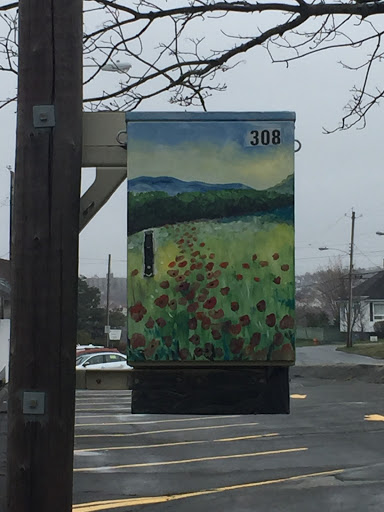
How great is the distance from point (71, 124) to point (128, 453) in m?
8.81

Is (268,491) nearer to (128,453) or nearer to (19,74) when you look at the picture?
(128,453)

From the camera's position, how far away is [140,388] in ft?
9.09

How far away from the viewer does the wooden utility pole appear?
8.49ft

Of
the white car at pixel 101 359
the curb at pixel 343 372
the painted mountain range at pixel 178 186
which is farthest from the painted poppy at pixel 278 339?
the curb at pixel 343 372

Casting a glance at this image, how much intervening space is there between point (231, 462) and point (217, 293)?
7901mm

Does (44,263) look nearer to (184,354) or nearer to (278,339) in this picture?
(184,354)

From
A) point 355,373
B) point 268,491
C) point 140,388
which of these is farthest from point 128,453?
point 355,373

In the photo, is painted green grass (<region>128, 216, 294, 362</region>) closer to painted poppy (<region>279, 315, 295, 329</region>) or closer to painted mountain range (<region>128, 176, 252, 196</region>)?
painted poppy (<region>279, 315, 295, 329</region>)

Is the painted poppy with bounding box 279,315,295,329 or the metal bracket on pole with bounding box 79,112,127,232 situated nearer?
the painted poppy with bounding box 279,315,295,329

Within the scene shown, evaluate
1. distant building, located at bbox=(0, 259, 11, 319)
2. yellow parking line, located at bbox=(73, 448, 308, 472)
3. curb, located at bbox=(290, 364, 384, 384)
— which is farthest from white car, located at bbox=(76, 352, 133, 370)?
yellow parking line, located at bbox=(73, 448, 308, 472)

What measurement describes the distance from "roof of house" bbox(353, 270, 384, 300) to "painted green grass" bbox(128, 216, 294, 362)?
238ft

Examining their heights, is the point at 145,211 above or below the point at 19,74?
below

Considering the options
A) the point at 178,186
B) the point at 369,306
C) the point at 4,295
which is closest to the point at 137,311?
the point at 178,186

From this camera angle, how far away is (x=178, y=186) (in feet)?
8.70
